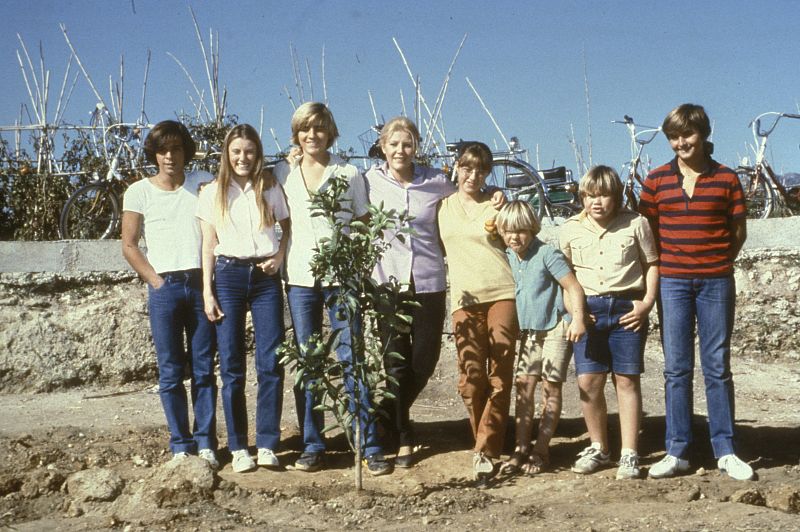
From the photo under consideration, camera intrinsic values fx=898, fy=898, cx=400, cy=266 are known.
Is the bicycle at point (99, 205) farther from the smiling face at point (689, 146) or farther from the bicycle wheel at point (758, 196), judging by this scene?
the bicycle wheel at point (758, 196)

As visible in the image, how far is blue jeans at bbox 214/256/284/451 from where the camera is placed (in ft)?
14.2

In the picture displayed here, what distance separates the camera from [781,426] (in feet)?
16.9

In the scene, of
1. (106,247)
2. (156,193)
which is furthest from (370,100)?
(156,193)

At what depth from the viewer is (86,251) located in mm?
6820

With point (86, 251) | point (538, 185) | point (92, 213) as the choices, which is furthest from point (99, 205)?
point (538, 185)

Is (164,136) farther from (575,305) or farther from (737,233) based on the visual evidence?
(737,233)

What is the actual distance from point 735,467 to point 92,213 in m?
6.29

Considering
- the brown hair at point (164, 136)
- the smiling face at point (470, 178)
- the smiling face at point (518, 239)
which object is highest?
the brown hair at point (164, 136)

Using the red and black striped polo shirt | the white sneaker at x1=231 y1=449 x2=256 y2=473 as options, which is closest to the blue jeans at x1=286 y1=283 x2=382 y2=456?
the white sneaker at x1=231 y1=449 x2=256 y2=473

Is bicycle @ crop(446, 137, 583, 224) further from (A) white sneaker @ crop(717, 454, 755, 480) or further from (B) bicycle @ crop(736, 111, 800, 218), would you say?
(A) white sneaker @ crop(717, 454, 755, 480)

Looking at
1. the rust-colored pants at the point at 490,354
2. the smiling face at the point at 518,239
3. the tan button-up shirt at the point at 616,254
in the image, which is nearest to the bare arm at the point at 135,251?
the rust-colored pants at the point at 490,354

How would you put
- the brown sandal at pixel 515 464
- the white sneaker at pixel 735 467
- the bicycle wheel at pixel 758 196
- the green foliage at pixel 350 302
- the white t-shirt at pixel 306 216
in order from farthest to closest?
the bicycle wheel at pixel 758 196 < the brown sandal at pixel 515 464 < the white t-shirt at pixel 306 216 < the white sneaker at pixel 735 467 < the green foliage at pixel 350 302

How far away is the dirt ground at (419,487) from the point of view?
145 inches

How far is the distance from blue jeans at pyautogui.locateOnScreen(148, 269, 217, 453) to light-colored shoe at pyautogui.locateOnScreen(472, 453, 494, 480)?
1327 mm
